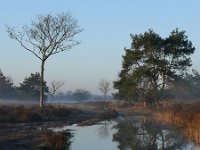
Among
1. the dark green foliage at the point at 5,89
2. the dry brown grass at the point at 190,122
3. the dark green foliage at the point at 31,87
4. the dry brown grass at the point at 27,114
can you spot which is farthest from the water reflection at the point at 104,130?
the dark green foliage at the point at 5,89

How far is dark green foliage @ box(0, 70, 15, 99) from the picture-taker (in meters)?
123

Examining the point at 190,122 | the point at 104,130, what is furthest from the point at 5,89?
the point at 190,122

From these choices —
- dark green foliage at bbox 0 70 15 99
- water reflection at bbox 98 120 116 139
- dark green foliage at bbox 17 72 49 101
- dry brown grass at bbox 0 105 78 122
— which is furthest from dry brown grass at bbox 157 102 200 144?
dark green foliage at bbox 0 70 15 99

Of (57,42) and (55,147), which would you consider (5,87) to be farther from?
(55,147)

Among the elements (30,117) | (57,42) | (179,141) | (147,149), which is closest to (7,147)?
(147,149)

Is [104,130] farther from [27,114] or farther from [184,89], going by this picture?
[184,89]

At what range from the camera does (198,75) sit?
11362 centimetres

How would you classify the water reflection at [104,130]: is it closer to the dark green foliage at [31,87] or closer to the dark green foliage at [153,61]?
the dark green foliage at [153,61]

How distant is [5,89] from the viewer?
12388cm

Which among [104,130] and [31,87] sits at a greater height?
[31,87]

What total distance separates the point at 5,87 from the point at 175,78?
70226 mm

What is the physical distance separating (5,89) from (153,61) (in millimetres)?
70047

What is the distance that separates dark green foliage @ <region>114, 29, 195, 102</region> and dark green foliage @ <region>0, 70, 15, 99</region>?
210 ft

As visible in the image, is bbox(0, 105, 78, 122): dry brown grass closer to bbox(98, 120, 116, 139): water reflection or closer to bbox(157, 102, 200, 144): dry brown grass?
bbox(98, 120, 116, 139): water reflection
